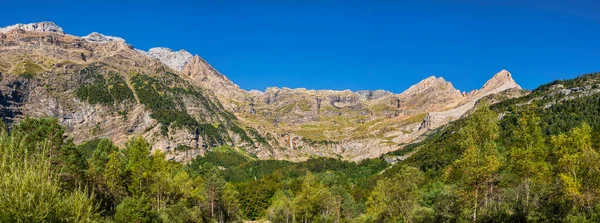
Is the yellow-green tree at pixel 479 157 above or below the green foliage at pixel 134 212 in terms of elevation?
above

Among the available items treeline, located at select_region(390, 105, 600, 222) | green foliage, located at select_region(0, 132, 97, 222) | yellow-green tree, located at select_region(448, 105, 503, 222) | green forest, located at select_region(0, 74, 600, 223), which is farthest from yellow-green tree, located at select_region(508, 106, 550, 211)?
green foliage, located at select_region(0, 132, 97, 222)

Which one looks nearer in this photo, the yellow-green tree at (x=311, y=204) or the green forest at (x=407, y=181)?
the green forest at (x=407, y=181)

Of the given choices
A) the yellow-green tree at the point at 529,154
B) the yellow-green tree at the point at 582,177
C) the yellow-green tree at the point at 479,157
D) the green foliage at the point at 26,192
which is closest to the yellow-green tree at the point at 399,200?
the yellow-green tree at the point at 529,154

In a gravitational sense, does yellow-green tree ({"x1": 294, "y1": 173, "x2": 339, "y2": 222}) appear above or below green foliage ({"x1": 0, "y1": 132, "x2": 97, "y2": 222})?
below

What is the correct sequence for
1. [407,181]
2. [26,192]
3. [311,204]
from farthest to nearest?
[311,204] < [407,181] < [26,192]

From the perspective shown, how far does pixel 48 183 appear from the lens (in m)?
29.0

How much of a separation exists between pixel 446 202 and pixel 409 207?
1300 cm

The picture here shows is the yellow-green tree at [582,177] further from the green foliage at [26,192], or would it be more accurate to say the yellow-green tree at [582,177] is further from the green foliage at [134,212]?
the green foliage at [134,212]

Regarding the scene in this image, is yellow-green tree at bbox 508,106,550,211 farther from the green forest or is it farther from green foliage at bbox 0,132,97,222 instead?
green foliage at bbox 0,132,97,222

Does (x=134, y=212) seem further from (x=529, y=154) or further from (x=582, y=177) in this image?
(x=582, y=177)

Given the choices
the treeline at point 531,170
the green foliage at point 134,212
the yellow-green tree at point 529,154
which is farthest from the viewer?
the green foliage at point 134,212

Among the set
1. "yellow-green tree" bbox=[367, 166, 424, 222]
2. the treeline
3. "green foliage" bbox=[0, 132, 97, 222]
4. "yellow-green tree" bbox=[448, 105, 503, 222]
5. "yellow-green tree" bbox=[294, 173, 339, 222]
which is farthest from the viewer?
"yellow-green tree" bbox=[294, 173, 339, 222]

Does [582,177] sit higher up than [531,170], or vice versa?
[531,170]

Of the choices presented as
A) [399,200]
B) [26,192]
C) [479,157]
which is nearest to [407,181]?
[399,200]
